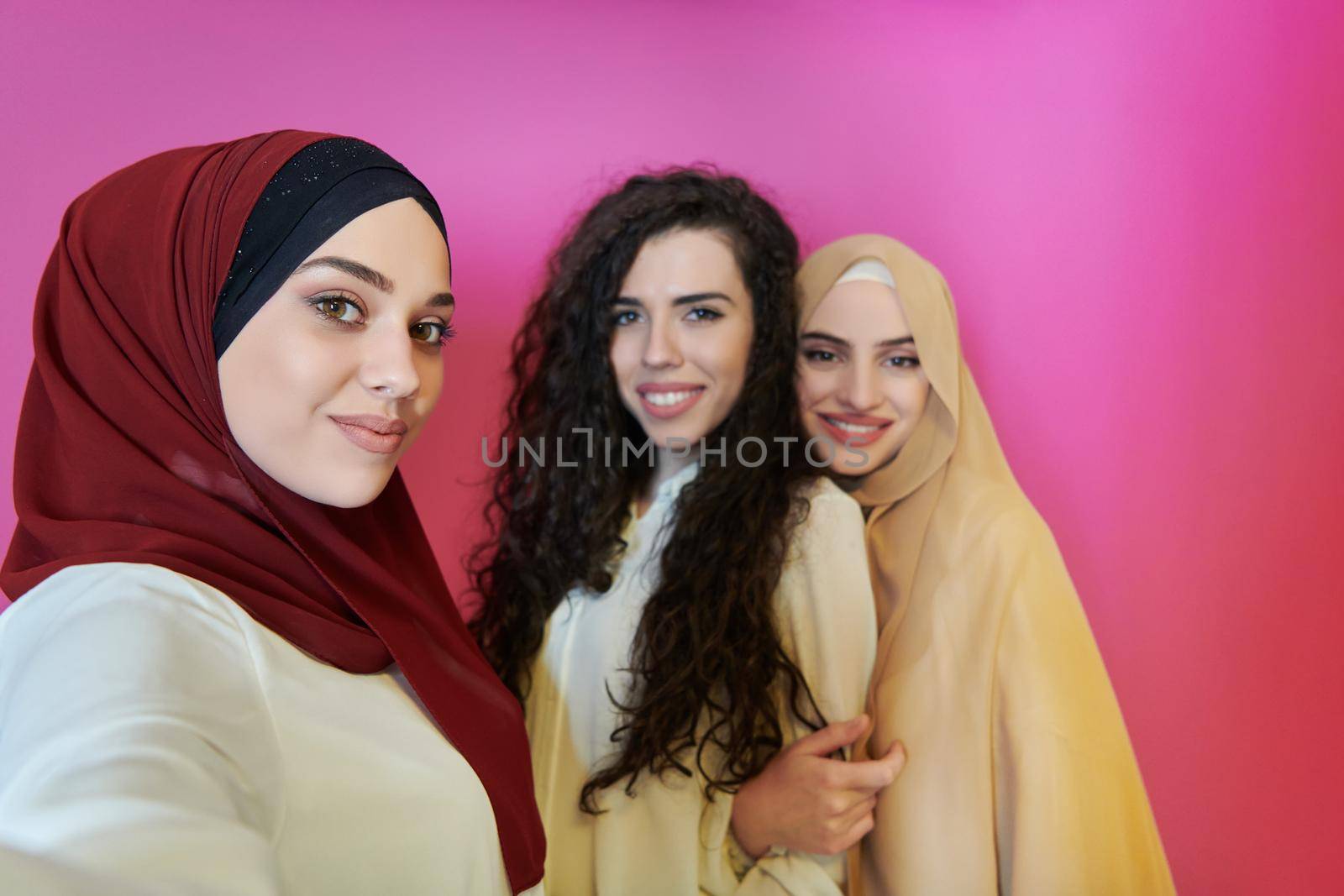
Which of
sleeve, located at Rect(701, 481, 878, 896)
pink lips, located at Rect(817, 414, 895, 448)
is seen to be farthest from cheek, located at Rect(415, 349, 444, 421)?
pink lips, located at Rect(817, 414, 895, 448)

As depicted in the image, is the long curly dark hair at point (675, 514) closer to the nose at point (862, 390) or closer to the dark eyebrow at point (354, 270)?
the nose at point (862, 390)

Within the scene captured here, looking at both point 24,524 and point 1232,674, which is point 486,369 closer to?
point 24,524

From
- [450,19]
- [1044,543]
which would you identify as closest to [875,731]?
[1044,543]

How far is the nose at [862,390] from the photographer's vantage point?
2.05 meters

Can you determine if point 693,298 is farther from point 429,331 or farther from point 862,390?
point 429,331

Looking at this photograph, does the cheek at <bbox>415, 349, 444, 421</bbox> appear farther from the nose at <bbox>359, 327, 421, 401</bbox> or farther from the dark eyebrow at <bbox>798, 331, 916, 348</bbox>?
the dark eyebrow at <bbox>798, 331, 916, 348</bbox>

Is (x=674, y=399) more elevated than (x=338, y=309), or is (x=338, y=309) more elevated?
(x=338, y=309)

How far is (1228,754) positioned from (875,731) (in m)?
0.65

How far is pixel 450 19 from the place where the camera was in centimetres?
221

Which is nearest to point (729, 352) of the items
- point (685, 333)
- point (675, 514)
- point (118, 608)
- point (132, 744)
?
point (685, 333)

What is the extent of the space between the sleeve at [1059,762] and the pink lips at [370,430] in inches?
46.4

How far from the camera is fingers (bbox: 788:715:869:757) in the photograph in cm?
186

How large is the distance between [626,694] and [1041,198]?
133 centimetres

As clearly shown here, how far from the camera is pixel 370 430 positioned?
1328mm
